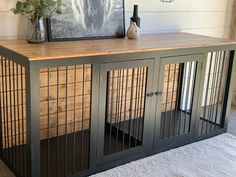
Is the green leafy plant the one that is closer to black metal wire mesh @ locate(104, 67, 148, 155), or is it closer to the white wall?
the white wall

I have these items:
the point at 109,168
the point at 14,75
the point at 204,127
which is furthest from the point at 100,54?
the point at 204,127

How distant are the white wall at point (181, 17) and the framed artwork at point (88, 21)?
0.63ft

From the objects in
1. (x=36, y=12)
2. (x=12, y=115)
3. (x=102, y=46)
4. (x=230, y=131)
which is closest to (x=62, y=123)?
(x=12, y=115)

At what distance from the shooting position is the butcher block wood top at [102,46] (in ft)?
6.44

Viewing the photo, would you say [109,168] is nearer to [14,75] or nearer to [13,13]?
[14,75]

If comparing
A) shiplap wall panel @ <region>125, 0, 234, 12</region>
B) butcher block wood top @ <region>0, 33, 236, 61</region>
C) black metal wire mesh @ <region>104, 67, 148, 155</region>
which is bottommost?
black metal wire mesh @ <region>104, 67, 148, 155</region>

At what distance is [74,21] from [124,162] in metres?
1.04

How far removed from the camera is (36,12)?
7.04 ft

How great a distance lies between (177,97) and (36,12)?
168cm

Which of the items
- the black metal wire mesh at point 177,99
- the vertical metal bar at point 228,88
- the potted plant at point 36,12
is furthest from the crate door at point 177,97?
the potted plant at point 36,12

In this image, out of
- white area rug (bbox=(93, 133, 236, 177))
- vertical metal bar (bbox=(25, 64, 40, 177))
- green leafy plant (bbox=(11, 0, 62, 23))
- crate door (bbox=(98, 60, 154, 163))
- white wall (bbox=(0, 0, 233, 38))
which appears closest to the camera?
vertical metal bar (bbox=(25, 64, 40, 177))

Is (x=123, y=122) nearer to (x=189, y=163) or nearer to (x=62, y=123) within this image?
(x=62, y=123)

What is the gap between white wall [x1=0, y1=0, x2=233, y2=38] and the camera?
2812 millimetres

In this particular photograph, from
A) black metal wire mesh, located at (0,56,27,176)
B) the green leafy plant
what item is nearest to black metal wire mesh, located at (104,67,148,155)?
black metal wire mesh, located at (0,56,27,176)
